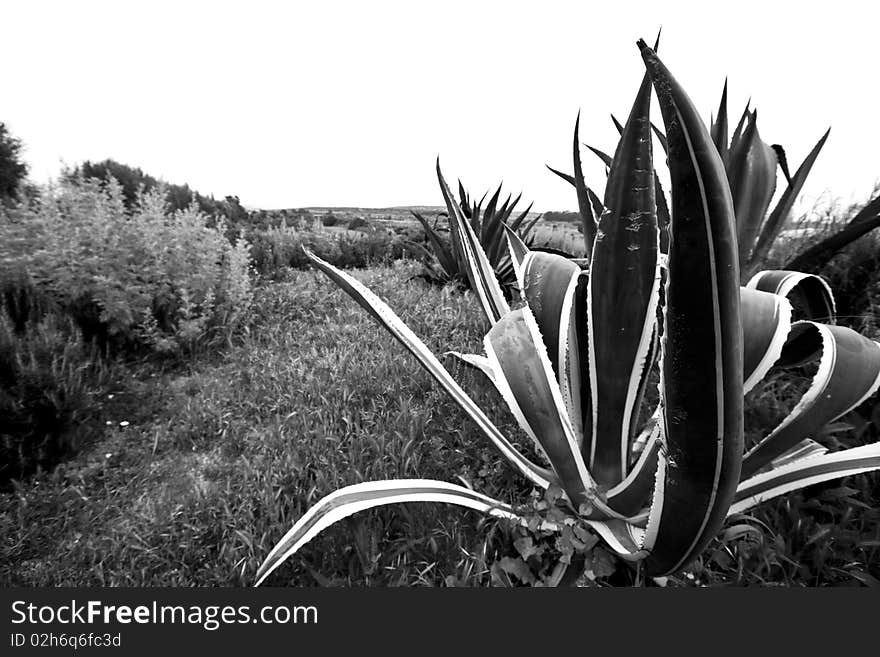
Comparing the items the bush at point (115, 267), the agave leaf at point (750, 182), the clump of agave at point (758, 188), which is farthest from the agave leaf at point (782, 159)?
the bush at point (115, 267)

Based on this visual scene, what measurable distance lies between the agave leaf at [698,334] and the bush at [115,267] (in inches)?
118

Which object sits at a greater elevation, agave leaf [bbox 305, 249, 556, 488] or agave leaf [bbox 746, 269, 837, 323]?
agave leaf [bbox 746, 269, 837, 323]

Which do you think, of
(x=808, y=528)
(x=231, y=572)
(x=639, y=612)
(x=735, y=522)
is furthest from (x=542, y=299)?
(x=231, y=572)

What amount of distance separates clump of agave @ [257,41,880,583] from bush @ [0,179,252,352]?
232 centimetres

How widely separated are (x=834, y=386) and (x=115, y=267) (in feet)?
11.9

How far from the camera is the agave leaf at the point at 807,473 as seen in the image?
3.03ft

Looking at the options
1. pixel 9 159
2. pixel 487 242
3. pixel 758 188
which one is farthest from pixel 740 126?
pixel 9 159

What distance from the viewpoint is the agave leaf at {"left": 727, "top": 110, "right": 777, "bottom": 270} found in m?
1.79

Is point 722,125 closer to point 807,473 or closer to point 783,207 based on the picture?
point 783,207

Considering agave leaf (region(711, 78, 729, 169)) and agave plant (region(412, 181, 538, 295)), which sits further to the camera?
agave plant (region(412, 181, 538, 295))

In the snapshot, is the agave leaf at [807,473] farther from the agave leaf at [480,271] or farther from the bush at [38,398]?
the bush at [38,398]

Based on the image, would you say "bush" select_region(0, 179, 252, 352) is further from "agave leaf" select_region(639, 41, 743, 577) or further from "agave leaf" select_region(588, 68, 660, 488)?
"agave leaf" select_region(639, 41, 743, 577)

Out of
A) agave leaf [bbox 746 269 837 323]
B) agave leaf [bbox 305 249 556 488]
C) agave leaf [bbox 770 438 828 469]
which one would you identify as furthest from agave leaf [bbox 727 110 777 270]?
agave leaf [bbox 305 249 556 488]

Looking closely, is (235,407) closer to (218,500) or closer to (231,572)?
(218,500)
